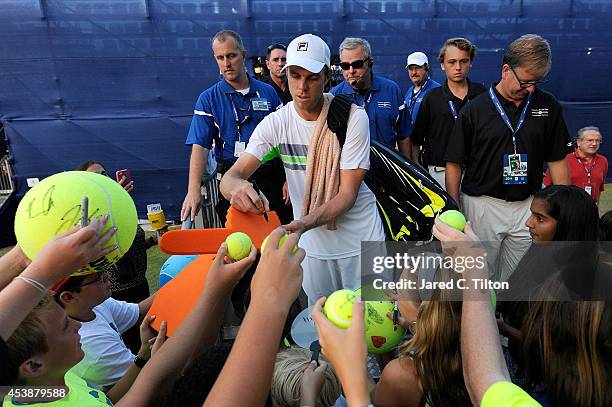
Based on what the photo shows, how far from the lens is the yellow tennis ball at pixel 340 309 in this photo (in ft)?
3.81

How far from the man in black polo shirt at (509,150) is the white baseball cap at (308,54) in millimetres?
1322

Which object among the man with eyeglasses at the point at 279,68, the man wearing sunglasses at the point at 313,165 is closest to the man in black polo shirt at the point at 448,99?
the man with eyeglasses at the point at 279,68

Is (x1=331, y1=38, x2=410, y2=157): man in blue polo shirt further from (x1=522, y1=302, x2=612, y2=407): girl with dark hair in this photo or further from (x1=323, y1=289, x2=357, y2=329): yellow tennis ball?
(x1=323, y1=289, x2=357, y2=329): yellow tennis ball

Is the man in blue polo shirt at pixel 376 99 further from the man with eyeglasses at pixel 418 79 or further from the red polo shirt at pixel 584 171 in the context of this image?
the red polo shirt at pixel 584 171

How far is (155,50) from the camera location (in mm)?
6344

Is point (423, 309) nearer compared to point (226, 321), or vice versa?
point (423, 309)

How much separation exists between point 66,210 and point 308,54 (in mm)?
1467

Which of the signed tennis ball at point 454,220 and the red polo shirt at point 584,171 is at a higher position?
the signed tennis ball at point 454,220

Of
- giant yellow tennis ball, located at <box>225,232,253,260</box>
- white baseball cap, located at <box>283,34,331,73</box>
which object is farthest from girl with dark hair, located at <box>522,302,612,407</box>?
white baseball cap, located at <box>283,34,331,73</box>

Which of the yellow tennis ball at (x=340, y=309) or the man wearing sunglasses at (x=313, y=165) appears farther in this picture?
the man wearing sunglasses at (x=313, y=165)

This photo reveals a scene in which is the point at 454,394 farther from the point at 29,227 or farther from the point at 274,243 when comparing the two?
the point at 29,227

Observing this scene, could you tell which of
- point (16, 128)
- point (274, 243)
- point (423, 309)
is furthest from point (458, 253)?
point (16, 128)

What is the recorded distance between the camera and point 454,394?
1.63 metres

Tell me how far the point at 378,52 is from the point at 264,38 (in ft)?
5.75
